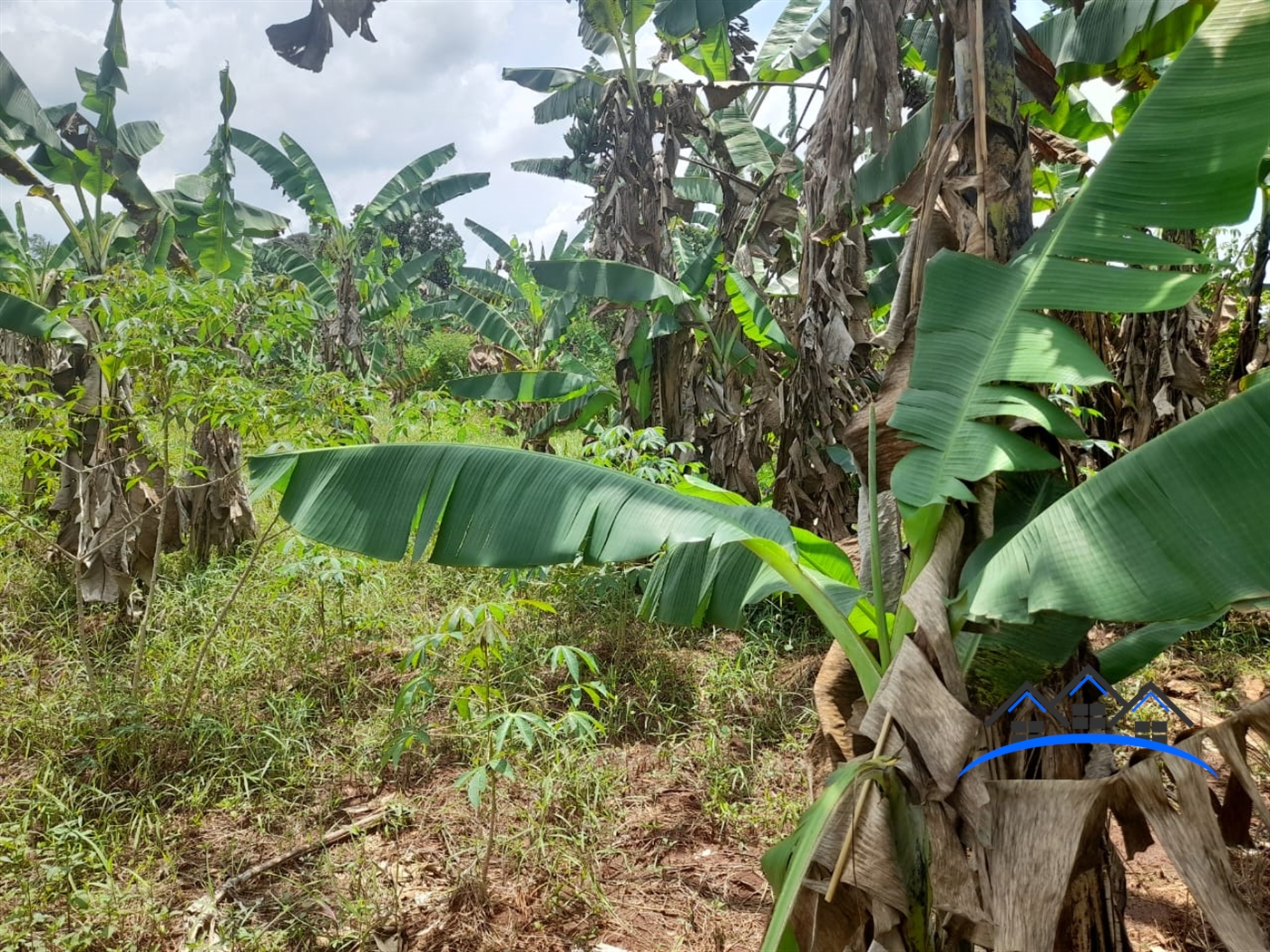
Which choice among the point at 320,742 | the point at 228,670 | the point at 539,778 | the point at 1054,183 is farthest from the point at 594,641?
the point at 1054,183

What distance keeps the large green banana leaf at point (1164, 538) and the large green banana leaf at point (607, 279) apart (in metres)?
3.77

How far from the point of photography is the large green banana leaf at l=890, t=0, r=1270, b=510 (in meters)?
1.62

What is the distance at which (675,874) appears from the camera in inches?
106

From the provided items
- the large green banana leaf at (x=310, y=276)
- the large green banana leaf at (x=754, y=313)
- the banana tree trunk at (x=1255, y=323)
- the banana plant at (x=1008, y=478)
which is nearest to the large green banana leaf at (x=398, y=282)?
the large green banana leaf at (x=310, y=276)

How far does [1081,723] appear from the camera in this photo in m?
1.50

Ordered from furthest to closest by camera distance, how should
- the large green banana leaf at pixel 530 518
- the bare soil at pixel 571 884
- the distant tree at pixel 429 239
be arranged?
the distant tree at pixel 429 239 → the bare soil at pixel 571 884 → the large green banana leaf at pixel 530 518

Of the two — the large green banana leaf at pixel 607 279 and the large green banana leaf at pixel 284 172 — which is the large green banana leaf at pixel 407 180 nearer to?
the large green banana leaf at pixel 284 172

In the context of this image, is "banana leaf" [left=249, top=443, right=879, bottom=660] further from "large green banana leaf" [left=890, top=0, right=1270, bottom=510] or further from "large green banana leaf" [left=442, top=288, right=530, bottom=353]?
"large green banana leaf" [left=442, top=288, right=530, bottom=353]

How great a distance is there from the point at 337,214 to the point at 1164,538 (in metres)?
11.2

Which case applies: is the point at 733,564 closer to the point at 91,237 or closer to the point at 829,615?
the point at 829,615

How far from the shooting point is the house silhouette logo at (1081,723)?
1.37m

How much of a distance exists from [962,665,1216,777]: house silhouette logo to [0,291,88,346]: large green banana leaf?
5055 mm

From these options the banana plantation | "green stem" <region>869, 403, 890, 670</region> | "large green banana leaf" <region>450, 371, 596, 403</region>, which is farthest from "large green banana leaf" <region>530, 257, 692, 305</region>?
"green stem" <region>869, 403, 890, 670</region>

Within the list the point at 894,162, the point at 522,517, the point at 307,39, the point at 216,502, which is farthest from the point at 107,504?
the point at 894,162
